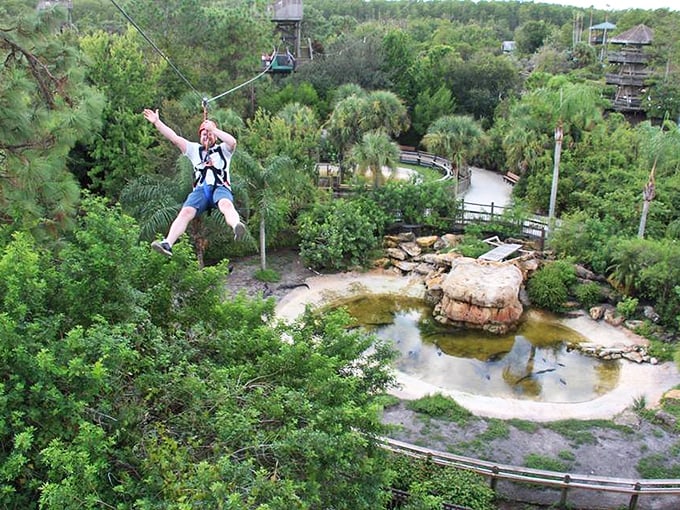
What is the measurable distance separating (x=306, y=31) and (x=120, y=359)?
167 ft

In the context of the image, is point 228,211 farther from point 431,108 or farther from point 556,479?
point 431,108

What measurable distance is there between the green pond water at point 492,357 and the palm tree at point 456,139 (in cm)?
960

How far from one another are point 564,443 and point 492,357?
427 cm

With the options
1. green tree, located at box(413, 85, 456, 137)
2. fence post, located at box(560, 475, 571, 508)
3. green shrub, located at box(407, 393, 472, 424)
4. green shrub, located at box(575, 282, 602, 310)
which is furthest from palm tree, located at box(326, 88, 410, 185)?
fence post, located at box(560, 475, 571, 508)

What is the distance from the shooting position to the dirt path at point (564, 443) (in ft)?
34.7

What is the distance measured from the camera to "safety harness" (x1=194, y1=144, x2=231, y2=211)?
7.66 metres

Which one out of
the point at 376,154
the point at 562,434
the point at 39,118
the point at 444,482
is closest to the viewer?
the point at 39,118

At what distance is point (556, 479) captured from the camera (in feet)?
34.9

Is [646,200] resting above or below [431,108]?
below

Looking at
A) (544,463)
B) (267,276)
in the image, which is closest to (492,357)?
(544,463)

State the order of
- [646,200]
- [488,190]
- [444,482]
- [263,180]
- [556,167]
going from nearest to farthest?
[444,482] < [263,180] < [646,200] < [556,167] < [488,190]

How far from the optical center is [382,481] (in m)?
7.32

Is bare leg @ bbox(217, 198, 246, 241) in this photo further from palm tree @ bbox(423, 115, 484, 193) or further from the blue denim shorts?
palm tree @ bbox(423, 115, 484, 193)

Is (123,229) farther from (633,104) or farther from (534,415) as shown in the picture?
(633,104)
